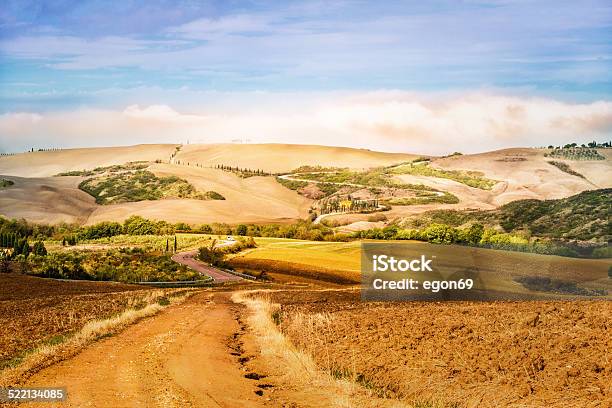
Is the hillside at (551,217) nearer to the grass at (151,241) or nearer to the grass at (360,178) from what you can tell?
the grass at (360,178)

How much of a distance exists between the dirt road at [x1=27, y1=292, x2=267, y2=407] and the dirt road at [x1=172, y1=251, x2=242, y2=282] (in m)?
23.1

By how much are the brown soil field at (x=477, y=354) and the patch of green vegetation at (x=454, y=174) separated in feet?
189

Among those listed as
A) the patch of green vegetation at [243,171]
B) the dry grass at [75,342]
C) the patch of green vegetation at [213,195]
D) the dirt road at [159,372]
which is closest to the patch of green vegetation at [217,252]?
the patch of green vegetation at [213,195]

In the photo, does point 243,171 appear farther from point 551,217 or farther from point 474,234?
point 551,217

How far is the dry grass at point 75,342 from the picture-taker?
11.5m

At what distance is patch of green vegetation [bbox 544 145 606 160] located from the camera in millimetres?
72938

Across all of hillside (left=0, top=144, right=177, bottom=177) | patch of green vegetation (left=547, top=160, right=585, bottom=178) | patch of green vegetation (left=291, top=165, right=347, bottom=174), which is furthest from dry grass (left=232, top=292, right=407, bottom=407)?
patch of green vegetation (left=291, top=165, right=347, bottom=174)

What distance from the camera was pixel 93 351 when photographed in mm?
14039

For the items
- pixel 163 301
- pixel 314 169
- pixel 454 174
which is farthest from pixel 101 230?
pixel 314 169

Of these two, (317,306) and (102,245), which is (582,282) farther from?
(102,245)

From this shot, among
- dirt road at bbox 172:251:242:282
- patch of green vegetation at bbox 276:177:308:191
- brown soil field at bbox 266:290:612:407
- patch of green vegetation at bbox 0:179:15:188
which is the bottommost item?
dirt road at bbox 172:251:242:282

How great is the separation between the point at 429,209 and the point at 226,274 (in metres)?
26.1

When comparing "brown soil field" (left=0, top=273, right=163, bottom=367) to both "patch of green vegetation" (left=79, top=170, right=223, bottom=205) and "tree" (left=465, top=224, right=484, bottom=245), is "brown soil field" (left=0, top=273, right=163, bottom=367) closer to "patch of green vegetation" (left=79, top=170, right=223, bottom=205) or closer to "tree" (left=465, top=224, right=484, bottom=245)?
"patch of green vegetation" (left=79, top=170, right=223, bottom=205)

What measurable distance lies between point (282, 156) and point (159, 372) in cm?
8494
